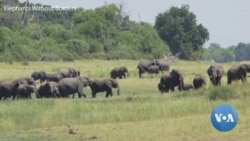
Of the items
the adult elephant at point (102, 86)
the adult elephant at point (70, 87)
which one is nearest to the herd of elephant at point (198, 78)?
the adult elephant at point (102, 86)

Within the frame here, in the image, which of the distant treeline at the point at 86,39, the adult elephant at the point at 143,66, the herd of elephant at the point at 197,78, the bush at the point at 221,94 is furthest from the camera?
the distant treeline at the point at 86,39

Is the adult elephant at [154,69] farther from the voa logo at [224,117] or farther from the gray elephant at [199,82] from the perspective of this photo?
the voa logo at [224,117]

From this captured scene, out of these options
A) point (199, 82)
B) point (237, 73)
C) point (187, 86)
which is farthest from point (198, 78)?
point (237, 73)

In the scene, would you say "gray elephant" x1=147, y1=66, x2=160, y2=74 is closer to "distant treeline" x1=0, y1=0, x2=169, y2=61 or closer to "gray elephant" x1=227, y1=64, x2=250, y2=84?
"gray elephant" x1=227, y1=64, x2=250, y2=84

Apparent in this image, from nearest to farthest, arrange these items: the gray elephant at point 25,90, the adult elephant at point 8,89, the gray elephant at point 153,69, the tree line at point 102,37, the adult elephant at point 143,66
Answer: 1. the gray elephant at point 25,90
2. the adult elephant at point 8,89
3. the adult elephant at point 143,66
4. the gray elephant at point 153,69
5. the tree line at point 102,37

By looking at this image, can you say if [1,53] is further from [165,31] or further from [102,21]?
[165,31]

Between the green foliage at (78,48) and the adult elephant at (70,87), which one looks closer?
the adult elephant at (70,87)

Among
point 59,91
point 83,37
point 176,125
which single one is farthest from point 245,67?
point 83,37

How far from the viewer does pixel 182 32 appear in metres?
107

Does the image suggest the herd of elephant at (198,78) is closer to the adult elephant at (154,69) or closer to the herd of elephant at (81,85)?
the herd of elephant at (81,85)

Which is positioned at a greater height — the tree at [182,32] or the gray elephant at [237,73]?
the tree at [182,32]

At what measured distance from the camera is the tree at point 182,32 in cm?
10594

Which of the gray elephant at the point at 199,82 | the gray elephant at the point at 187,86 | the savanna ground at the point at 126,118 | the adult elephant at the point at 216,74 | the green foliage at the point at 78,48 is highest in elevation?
the green foliage at the point at 78,48

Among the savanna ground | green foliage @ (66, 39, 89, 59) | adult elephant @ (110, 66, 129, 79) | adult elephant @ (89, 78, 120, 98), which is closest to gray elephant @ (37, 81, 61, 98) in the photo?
adult elephant @ (89, 78, 120, 98)
